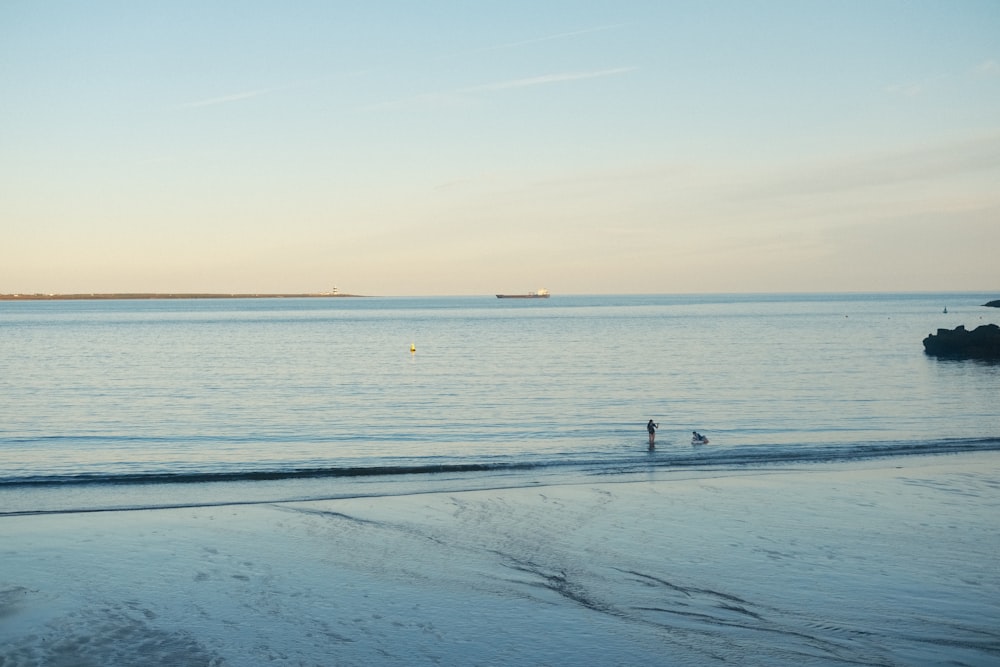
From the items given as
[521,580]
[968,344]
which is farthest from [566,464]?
[968,344]

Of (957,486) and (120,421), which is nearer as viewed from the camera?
(957,486)

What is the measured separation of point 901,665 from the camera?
37.0 feet

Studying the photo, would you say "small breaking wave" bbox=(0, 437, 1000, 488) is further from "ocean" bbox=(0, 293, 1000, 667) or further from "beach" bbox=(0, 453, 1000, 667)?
"beach" bbox=(0, 453, 1000, 667)

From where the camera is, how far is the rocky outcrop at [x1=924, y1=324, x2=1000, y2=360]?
7094cm

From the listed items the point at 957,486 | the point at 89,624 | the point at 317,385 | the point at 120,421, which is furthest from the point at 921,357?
the point at 89,624

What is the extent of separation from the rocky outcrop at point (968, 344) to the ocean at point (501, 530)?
1218 inches

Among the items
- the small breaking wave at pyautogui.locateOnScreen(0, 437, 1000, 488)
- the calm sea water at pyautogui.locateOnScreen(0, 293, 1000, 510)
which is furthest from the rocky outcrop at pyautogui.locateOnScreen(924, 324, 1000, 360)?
the small breaking wave at pyautogui.locateOnScreen(0, 437, 1000, 488)

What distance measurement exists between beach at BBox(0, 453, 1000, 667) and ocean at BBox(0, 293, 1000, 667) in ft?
0.20

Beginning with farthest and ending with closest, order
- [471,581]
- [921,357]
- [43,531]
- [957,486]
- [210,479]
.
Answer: [921,357] → [210,479] → [957,486] → [43,531] → [471,581]

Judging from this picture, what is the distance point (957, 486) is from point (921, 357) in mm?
52511

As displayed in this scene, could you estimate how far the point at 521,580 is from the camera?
1483cm

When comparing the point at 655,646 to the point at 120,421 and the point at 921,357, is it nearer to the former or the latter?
the point at 120,421

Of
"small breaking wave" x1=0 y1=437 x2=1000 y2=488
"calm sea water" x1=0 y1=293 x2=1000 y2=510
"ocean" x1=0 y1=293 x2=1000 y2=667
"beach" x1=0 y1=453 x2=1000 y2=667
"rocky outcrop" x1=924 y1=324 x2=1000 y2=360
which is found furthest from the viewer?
"rocky outcrop" x1=924 y1=324 x2=1000 y2=360

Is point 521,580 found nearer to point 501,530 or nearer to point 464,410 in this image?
point 501,530
